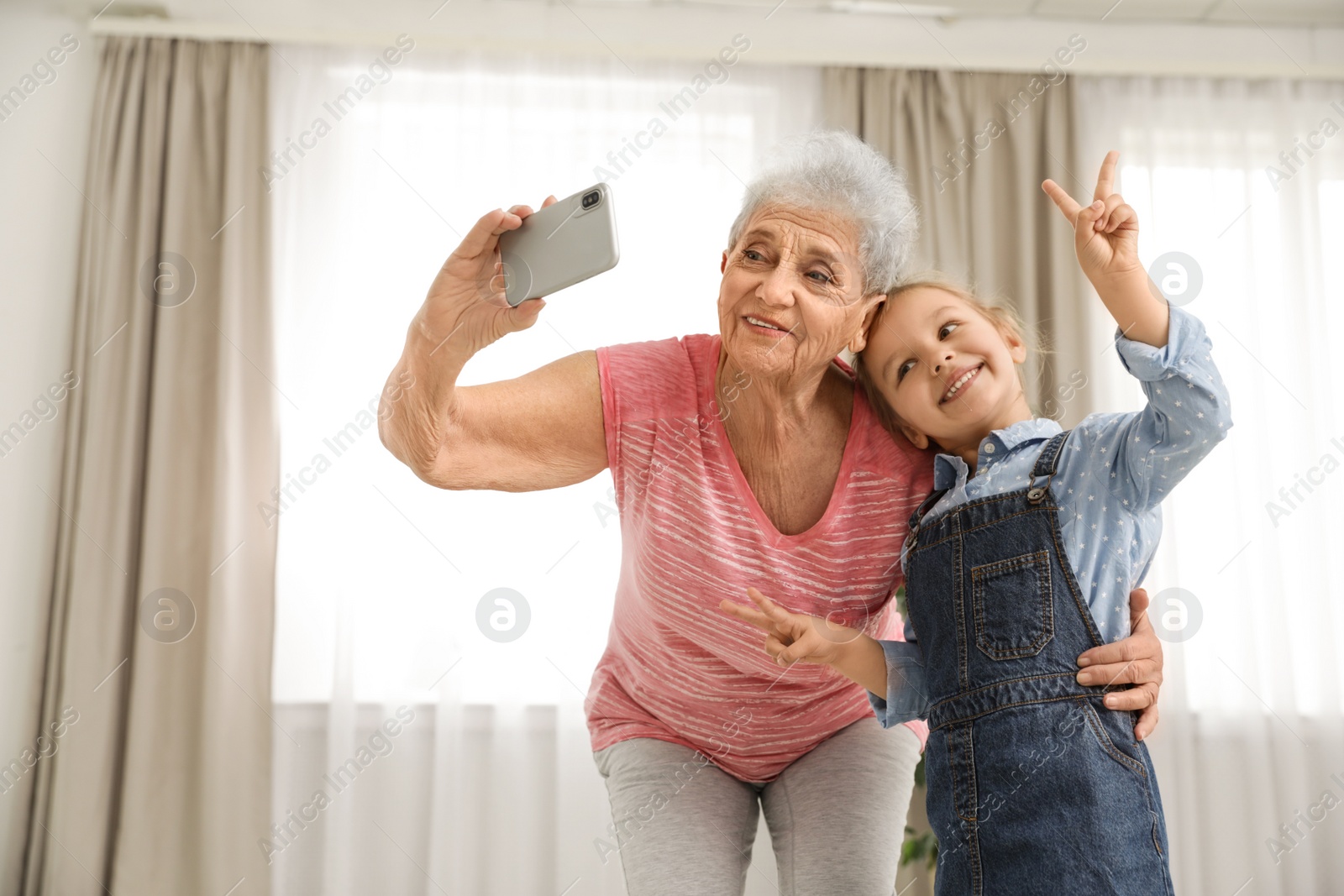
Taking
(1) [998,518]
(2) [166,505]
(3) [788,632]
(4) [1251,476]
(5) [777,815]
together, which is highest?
(4) [1251,476]

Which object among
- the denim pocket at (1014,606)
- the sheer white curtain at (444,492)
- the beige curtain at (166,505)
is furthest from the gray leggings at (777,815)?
the beige curtain at (166,505)

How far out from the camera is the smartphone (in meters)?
1.07

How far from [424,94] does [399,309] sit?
738 millimetres

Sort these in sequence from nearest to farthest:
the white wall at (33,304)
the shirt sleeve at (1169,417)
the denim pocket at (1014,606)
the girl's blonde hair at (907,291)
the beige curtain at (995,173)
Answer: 1. the shirt sleeve at (1169,417)
2. the denim pocket at (1014,606)
3. the girl's blonde hair at (907,291)
4. the white wall at (33,304)
5. the beige curtain at (995,173)

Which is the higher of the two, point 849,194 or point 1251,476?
point 849,194

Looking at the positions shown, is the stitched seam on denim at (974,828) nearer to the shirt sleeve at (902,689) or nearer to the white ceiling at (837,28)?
the shirt sleeve at (902,689)

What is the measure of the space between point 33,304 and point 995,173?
3.21 metres

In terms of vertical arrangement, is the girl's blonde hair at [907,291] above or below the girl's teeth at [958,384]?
above

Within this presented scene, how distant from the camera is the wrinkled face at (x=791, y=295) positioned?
1246 mm

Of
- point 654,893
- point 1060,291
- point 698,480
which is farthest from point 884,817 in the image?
point 1060,291

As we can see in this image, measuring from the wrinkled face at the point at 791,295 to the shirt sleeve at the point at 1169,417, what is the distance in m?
0.36

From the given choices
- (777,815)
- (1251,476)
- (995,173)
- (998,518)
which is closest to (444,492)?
(777,815)

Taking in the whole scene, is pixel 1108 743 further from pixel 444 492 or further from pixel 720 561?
pixel 444 492

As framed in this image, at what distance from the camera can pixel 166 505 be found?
2967 millimetres
